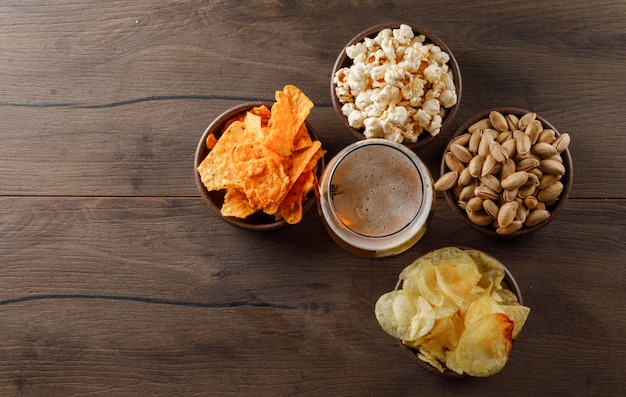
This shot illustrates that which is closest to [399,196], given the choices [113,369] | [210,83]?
[210,83]

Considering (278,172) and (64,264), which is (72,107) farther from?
(278,172)

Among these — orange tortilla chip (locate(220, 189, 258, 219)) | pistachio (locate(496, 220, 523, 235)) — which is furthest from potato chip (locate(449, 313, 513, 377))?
orange tortilla chip (locate(220, 189, 258, 219))

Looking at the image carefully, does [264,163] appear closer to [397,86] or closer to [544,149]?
[397,86]

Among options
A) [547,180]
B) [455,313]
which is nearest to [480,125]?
[547,180]

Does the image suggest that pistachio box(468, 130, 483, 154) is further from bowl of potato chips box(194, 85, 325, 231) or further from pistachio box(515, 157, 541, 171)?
bowl of potato chips box(194, 85, 325, 231)

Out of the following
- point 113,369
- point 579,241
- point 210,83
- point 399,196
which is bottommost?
point 113,369

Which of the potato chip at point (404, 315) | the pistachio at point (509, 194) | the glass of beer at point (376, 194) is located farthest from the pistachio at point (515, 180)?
the potato chip at point (404, 315)

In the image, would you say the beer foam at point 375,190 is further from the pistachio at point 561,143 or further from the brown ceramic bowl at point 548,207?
the pistachio at point 561,143
